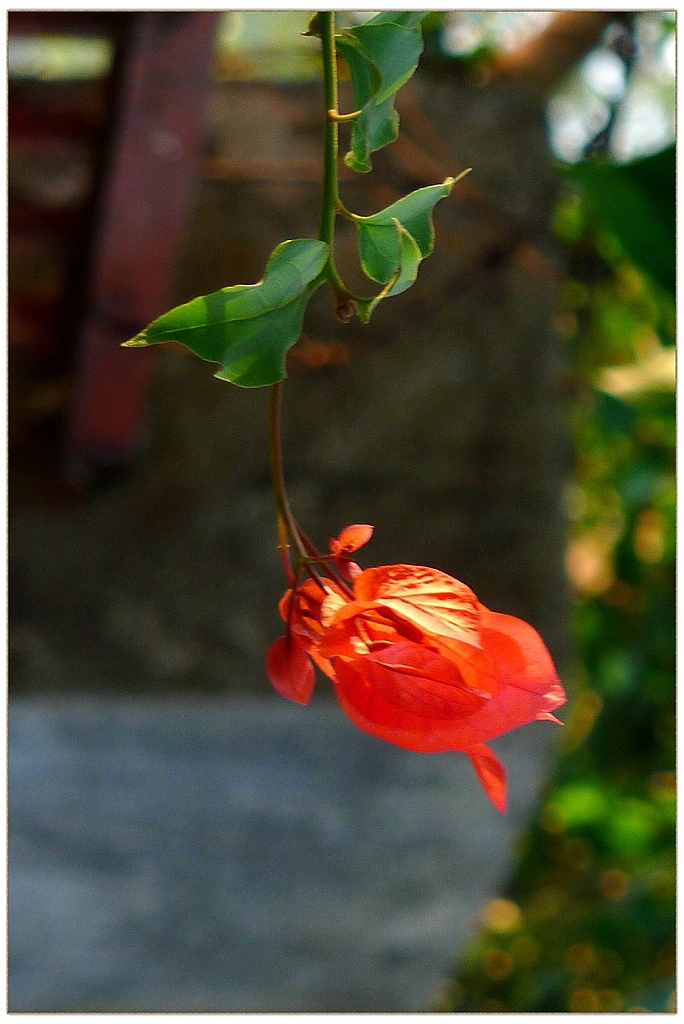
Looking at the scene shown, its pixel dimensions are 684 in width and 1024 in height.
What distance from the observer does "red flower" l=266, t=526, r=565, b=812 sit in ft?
0.62

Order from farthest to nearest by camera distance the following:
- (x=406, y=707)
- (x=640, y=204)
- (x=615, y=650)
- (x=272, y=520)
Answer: (x=615, y=650)
(x=272, y=520)
(x=640, y=204)
(x=406, y=707)

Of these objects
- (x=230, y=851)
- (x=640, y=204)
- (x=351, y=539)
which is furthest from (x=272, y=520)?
(x=351, y=539)

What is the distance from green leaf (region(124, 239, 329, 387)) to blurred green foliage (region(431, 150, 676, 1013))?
86 centimetres

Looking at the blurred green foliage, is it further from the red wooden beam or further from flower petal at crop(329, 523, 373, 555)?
flower petal at crop(329, 523, 373, 555)

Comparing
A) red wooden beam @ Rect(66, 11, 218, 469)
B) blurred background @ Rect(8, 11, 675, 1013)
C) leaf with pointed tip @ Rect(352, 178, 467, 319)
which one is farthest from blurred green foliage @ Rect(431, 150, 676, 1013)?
leaf with pointed tip @ Rect(352, 178, 467, 319)

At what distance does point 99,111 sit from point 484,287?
1.54 ft


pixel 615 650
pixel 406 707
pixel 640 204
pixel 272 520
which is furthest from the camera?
pixel 615 650

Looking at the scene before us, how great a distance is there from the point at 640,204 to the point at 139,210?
0.37 meters

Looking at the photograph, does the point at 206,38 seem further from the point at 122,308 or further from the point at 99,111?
the point at 122,308

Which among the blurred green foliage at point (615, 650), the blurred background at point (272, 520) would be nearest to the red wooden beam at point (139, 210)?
the blurred background at point (272, 520)

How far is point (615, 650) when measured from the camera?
1385mm

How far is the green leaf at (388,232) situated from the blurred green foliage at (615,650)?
2.70 feet

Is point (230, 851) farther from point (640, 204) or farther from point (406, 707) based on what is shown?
point (406, 707)

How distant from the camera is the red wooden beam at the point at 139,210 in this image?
0.67 metres
